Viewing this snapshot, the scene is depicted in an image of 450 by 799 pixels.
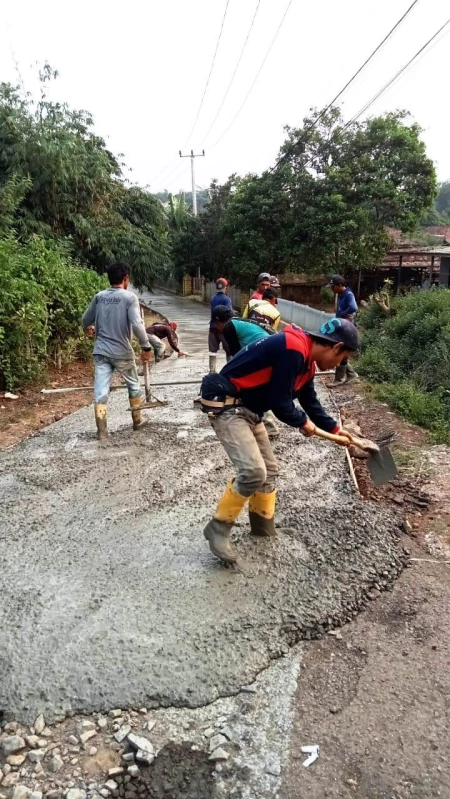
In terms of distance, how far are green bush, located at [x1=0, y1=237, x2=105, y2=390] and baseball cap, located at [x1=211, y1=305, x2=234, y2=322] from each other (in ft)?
8.42

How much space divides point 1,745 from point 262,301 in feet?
15.0

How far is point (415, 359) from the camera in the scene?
28.4 ft

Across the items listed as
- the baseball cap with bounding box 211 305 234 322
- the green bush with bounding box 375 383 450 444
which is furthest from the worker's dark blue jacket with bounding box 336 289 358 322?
the baseball cap with bounding box 211 305 234 322

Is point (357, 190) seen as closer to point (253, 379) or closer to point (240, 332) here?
point (240, 332)

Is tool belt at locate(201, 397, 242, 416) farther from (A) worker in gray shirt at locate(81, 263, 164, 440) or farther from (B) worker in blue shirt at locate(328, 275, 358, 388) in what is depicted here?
(B) worker in blue shirt at locate(328, 275, 358, 388)

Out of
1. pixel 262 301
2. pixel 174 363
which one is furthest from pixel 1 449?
pixel 174 363

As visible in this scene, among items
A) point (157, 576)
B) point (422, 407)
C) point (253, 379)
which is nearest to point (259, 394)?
point (253, 379)

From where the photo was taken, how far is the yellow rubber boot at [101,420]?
5730 millimetres

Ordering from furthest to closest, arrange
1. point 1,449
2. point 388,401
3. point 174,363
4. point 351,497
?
1. point 174,363
2. point 388,401
3. point 1,449
4. point 351,497

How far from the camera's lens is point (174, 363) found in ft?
36.4

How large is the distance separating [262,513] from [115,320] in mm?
2894

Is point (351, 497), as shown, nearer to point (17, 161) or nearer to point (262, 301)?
point (262, 301)

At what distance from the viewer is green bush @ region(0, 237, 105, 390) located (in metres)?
7.51

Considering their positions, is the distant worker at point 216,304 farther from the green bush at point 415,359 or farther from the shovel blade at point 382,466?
the shovel blade at point 382,466
